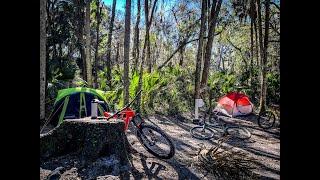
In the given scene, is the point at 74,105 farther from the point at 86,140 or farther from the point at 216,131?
the point at 216,131

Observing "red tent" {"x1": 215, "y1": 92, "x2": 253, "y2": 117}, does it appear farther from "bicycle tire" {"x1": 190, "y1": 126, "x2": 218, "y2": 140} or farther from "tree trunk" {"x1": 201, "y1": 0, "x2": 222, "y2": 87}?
"bicycle tire" {"x1": 190, "y1": 126, "x2": 218, "y2": 140}

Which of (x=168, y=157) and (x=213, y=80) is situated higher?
(x=213, y=80)

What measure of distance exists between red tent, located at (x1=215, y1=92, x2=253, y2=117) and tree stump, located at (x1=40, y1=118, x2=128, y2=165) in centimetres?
687

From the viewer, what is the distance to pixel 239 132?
331 inches

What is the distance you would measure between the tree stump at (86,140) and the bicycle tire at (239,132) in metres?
4.07

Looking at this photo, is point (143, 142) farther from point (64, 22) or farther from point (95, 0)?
point (95, 0)

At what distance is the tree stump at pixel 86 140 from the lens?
4.64 metres

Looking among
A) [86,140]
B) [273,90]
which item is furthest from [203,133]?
[273,90]

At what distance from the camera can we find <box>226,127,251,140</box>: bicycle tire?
26.3ft

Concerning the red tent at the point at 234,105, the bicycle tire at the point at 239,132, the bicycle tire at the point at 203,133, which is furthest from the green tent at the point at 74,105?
the red tent at the point at 234,105

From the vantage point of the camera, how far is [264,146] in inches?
290
